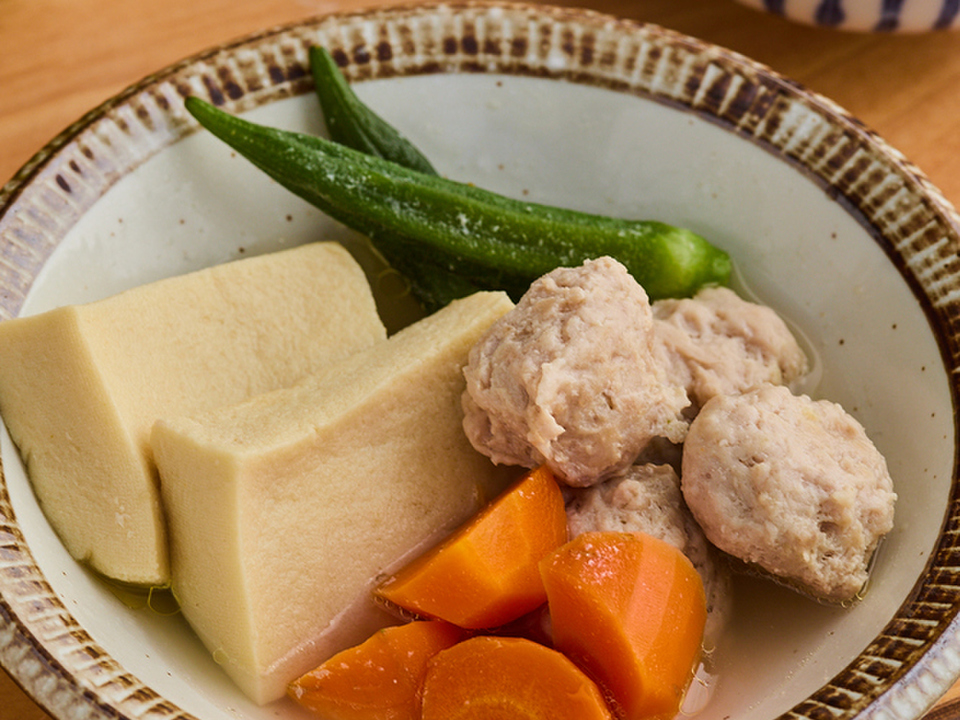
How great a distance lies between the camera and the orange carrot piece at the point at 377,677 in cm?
153

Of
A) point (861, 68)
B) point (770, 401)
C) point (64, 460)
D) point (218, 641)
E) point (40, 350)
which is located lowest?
point (218, 641)

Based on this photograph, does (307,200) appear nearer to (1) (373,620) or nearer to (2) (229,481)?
(2) (229,481)

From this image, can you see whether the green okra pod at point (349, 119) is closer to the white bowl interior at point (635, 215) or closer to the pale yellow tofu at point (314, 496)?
the white bowl interior at point (635, 215)

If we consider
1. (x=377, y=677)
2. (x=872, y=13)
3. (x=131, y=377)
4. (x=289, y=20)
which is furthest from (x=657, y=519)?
(x=289, y=20)

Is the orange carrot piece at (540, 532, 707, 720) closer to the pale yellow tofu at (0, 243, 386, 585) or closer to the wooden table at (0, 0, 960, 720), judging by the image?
the pale yellow tofu at (0, 243, 386, 585)

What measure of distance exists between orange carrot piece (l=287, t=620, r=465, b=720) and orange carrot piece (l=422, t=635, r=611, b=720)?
3.0 inches

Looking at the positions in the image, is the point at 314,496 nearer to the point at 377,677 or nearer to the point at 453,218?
the point at 377,677

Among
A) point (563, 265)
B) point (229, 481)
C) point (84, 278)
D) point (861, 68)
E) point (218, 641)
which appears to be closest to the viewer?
point (229, 481)

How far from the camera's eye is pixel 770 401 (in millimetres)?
1621

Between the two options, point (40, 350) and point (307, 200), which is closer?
point (40, 350)

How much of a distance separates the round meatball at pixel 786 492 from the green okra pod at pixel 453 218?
0.55 m

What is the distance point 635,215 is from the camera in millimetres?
2262

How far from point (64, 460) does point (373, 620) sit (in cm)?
65

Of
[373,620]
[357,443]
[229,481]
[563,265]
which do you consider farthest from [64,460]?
[563,265]
